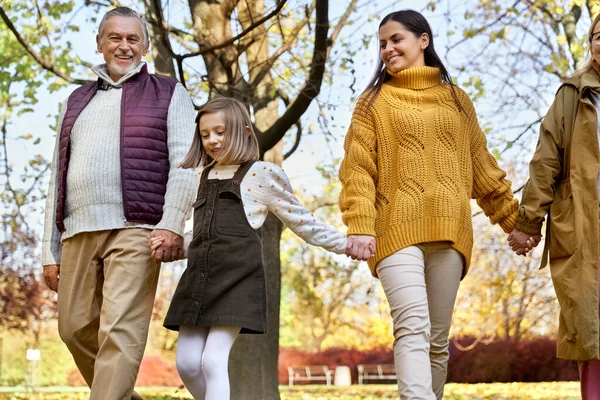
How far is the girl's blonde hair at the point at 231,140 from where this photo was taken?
4117mm

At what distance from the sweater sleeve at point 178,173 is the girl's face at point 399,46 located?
41.6 inches

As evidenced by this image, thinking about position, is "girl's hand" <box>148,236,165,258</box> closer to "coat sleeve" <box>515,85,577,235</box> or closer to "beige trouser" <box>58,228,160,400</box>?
"beige trouser" <box>58,228,160,400</box>

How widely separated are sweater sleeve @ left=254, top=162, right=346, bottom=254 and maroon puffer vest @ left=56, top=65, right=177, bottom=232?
1.70 feet

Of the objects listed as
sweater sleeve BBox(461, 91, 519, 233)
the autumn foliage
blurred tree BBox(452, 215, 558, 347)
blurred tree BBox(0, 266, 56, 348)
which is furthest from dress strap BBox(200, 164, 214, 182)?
blurred tree BBox(0, 266, 56, 348)

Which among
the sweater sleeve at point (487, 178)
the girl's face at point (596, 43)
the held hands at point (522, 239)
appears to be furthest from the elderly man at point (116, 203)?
the girl's face at point (596, 43)

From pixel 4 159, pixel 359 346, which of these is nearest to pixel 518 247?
pixel 4 159

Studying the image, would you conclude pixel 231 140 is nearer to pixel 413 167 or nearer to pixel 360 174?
pixel 360 174

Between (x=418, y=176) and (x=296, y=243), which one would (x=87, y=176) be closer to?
(x=418, y=176)

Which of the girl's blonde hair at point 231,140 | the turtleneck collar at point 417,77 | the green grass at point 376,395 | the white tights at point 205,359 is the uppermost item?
the turtleneck collar at point 417,77

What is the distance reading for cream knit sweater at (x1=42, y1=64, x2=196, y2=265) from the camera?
416 centimetres

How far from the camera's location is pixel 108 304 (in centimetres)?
409

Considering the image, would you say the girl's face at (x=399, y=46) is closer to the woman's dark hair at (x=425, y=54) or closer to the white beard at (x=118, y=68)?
the woman's dark hair at (x=425, y=54)

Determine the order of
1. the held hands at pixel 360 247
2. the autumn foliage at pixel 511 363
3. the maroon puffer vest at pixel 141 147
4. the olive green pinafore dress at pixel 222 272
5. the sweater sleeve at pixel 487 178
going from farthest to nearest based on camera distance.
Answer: the autumn foliage at pixel 511 363
the sweater sleeve at pixel 487 178
the maroon puffer vest at pixel 141 147
the held hands at pixel 360 247
the olive green pinafore dress at pixel 222 272

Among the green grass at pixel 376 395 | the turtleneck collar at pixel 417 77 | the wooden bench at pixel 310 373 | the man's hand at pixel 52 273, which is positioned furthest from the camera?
the wooden bench at pixel 310 373
